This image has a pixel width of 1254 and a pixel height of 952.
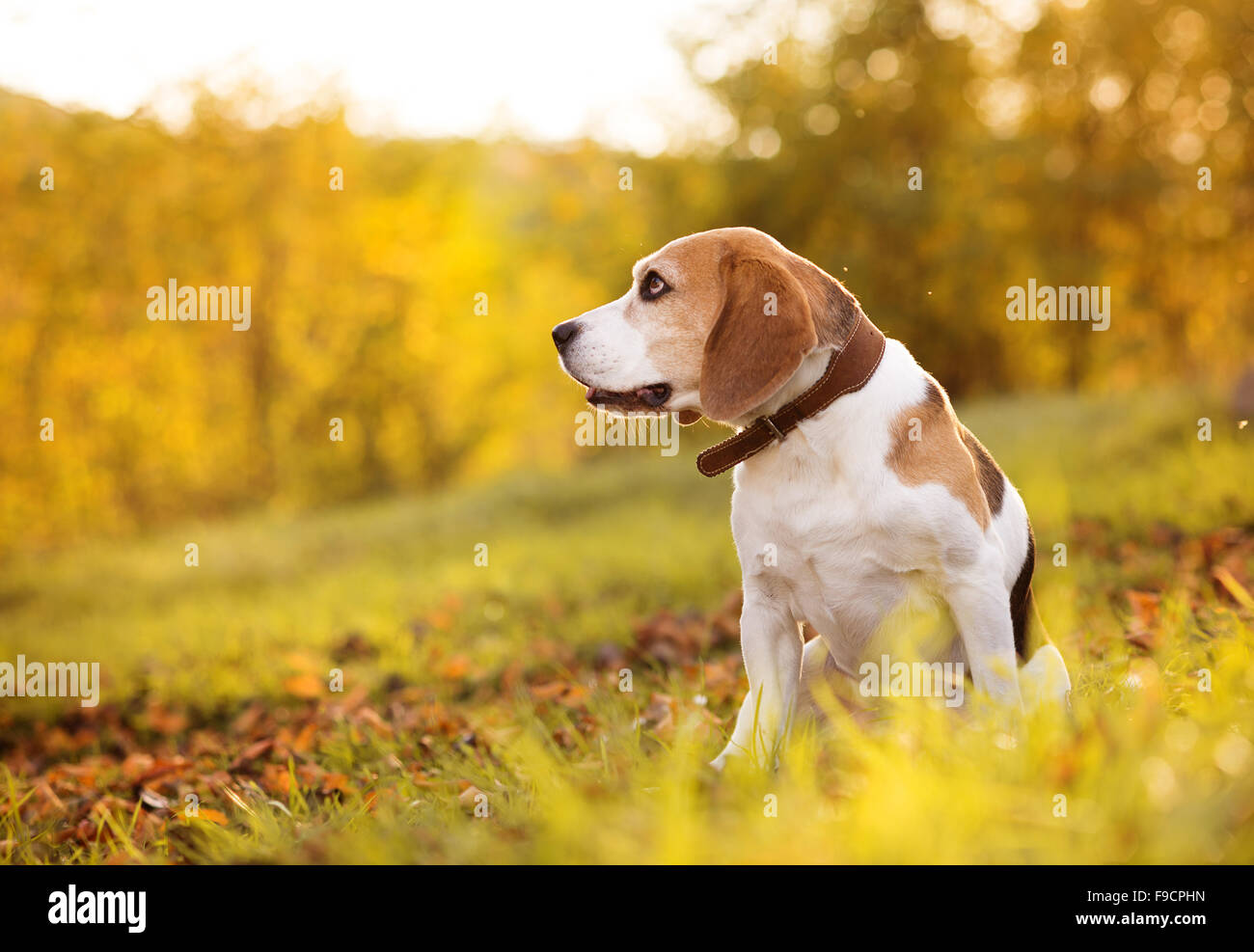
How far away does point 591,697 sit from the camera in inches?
164

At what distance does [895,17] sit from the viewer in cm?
1702

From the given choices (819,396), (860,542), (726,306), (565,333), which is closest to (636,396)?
(565,333)

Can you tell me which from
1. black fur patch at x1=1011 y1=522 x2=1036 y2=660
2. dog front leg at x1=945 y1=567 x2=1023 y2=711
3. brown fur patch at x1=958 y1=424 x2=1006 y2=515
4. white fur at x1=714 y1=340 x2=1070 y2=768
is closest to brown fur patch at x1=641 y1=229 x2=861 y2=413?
white fur at x1=714 y1=340 x2=1070 y2=768

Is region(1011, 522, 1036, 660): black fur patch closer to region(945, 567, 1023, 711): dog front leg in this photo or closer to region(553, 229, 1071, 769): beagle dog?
region(553, 229, 1071, 769): beagle dog

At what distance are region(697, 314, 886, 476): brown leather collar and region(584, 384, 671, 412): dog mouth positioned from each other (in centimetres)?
28

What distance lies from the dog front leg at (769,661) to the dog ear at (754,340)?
677 mm

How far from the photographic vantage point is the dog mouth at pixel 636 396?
3244 mm

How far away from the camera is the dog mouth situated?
10.6 feet

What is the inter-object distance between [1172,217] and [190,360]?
65.6 feet
